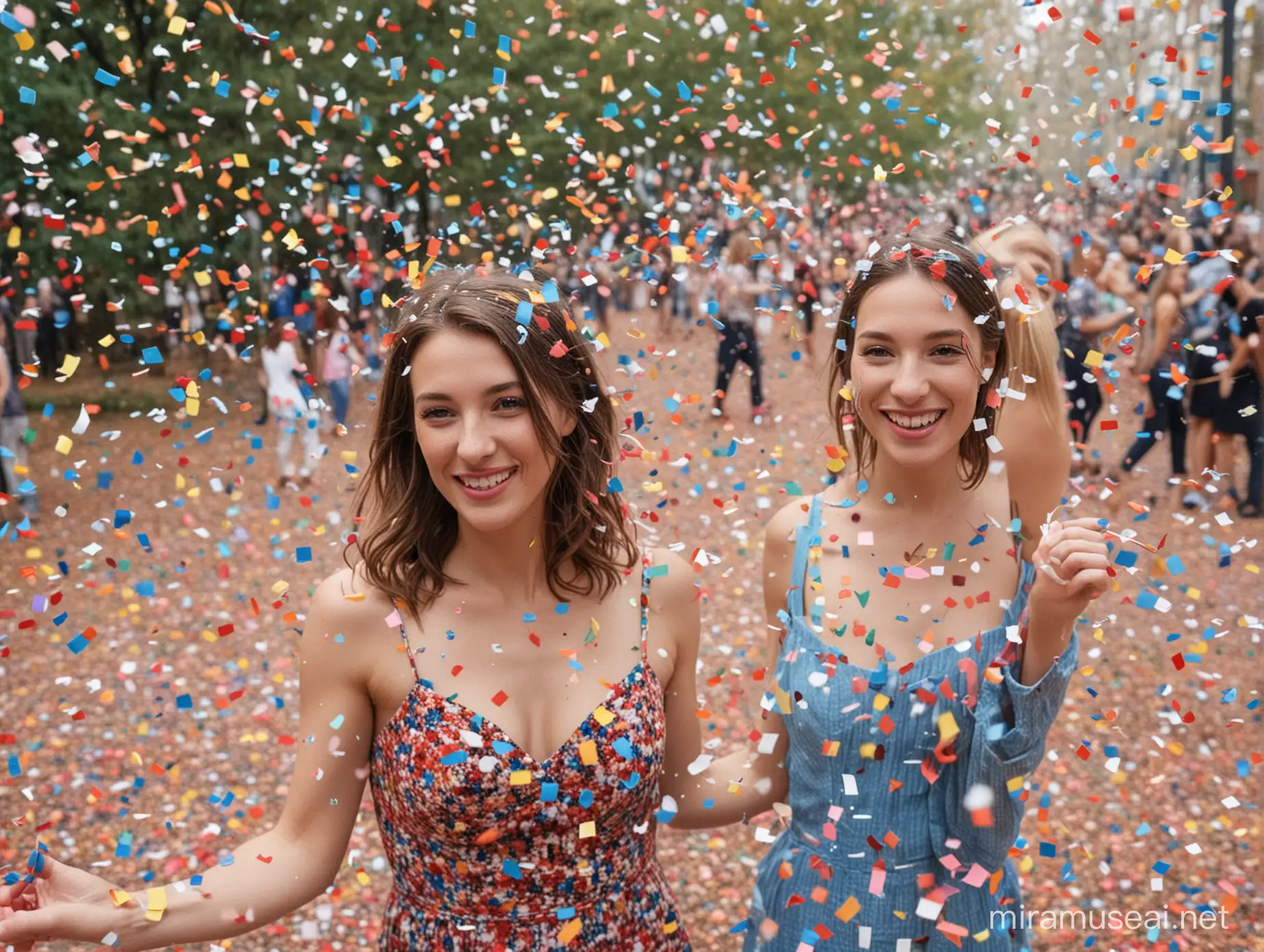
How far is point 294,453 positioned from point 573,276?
8428 millimetres

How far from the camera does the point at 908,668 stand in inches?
95.0

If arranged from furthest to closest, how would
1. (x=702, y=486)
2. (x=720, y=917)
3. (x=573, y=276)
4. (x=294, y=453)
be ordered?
1. (x=573, y=276)
2. (x=294, y=453)
3. (x=702, y=486)
4. (x=720, y=917)

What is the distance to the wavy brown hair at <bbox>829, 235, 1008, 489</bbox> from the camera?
2.37 m

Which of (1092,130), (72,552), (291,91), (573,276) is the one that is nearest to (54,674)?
(72,552)

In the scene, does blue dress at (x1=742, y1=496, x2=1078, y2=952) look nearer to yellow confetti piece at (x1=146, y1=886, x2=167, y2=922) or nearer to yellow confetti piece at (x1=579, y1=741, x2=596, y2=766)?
yellow confetti piece at (x1=579, y1=741, x2=596, y2=766)

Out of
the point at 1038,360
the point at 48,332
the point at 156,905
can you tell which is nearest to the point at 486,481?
the point at 156,905

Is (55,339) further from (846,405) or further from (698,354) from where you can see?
(846,405)

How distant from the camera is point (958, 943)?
7.95 feet

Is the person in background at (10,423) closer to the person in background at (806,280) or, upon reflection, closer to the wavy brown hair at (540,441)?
the person in background at (806,280)

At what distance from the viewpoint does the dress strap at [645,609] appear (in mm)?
2449

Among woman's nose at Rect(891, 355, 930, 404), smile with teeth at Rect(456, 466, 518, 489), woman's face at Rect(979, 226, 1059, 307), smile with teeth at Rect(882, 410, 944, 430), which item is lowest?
smile with teeth at Rect(456, 466, 518, 489)

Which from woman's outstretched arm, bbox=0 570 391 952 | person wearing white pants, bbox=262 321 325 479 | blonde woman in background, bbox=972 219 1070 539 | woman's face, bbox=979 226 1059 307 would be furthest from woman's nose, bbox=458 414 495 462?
person wearing white pants, bbox=262 321 325 479

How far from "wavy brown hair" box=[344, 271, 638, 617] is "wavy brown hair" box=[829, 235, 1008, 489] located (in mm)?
607

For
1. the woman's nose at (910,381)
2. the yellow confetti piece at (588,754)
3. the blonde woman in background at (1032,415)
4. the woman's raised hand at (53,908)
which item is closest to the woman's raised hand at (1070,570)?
the woman's nose at (910,381)
